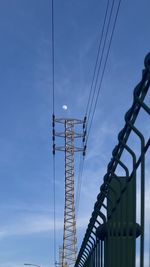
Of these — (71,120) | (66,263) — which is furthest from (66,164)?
(66,263)

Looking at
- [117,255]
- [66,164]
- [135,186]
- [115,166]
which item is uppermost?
[66,164]

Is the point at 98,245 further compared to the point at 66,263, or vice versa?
the point at 66,263

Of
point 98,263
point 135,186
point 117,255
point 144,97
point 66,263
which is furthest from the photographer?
point 66,263

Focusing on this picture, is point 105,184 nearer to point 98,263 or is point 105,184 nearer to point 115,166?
point 115,166

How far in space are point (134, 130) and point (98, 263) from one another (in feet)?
11.1

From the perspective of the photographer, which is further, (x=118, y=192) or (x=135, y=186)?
(x=118, y=192)

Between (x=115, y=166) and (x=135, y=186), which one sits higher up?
(x=115, y=166)

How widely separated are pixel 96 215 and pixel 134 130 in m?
2.53

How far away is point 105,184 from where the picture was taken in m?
5.50

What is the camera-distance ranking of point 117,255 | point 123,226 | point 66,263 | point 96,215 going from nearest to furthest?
point 123,226 → point 117,255 → point 96,215 → point 66,263

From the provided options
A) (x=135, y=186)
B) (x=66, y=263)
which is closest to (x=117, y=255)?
(x=135, y=186)

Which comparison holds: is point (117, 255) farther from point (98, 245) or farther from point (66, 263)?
point (66, 263)

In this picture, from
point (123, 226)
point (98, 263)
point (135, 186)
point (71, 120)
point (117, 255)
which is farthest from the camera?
point (71, 120)

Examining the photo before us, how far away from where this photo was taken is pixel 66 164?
198 ft
